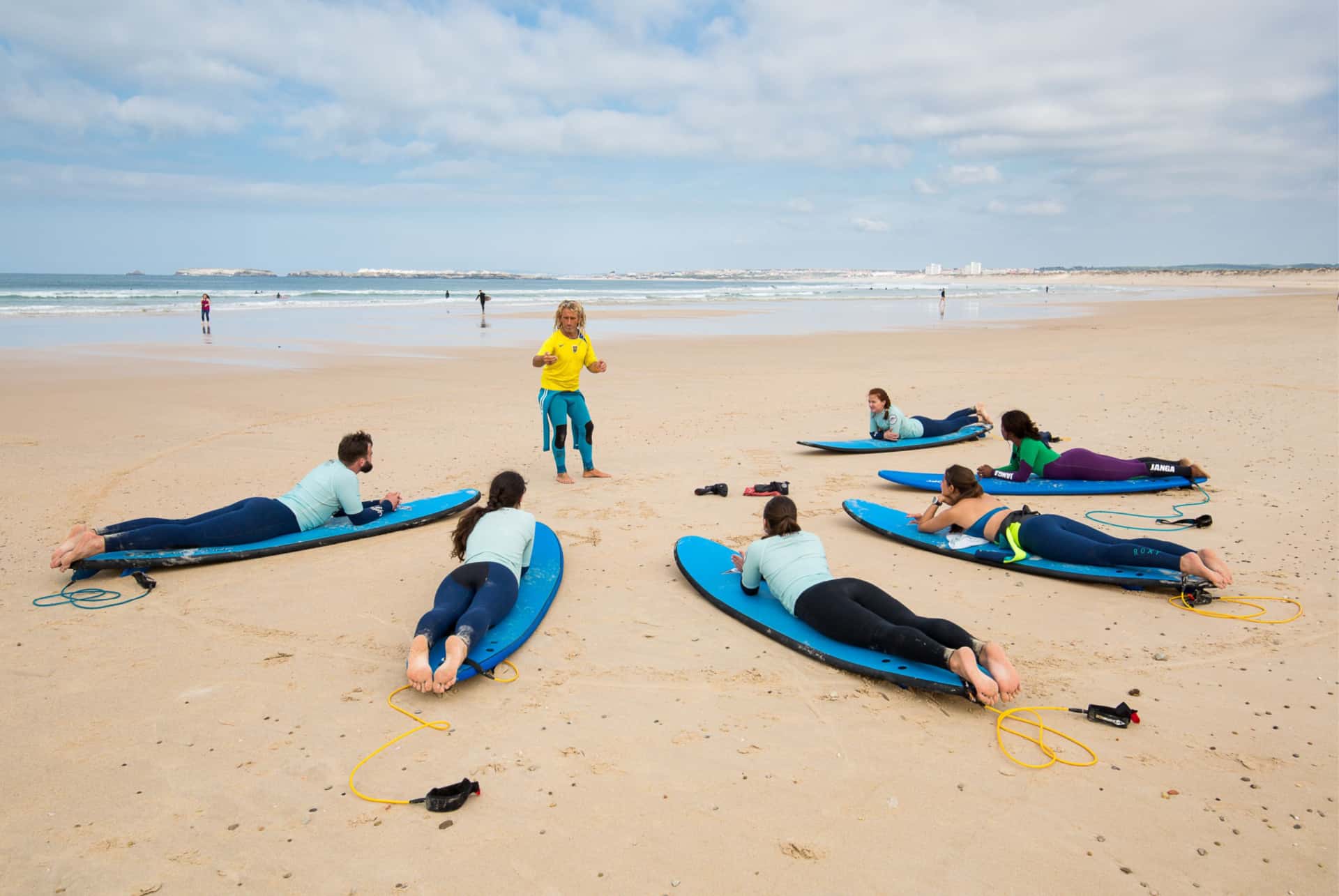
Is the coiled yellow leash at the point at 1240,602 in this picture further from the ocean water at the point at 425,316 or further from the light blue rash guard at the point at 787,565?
the ocean water at the point at 425,316

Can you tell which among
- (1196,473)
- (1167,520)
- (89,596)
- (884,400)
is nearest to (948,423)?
(884,400)

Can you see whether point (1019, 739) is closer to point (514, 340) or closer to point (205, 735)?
point (205, 735)

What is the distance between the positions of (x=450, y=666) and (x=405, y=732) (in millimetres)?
352

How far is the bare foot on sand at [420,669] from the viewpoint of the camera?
3.89 metres

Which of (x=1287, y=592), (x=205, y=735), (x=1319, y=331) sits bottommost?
(x=205, y=735)

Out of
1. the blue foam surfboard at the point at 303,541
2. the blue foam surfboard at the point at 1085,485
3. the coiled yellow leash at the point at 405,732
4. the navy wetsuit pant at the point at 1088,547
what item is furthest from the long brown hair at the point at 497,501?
the blue foam surfboard at the point at 1085,485

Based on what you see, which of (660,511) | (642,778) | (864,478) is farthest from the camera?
(864,478)

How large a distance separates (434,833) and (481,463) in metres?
6.37

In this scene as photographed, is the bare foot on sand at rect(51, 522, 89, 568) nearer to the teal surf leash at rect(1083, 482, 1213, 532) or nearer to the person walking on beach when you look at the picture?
the person walking on beach

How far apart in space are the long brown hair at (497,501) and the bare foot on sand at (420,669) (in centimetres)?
111

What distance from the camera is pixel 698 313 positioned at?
1499 inches

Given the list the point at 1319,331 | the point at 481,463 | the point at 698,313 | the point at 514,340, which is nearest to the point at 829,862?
the point at 481,463

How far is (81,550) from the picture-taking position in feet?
18.1

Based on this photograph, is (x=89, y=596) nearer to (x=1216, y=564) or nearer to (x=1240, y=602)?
(x=1216, y=564)
